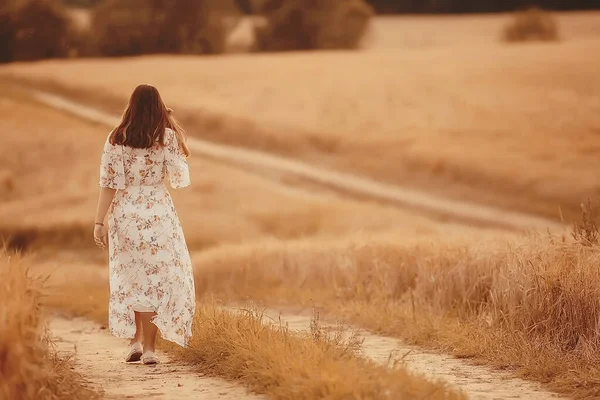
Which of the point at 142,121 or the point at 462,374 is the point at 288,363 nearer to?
the point at 462,374

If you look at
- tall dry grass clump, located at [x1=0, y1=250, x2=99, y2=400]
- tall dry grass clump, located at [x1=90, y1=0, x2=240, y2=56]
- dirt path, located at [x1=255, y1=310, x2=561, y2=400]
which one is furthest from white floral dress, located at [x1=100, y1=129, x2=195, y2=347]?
tall dry grass clump, located at [x1=90, y1=0, x2=240, y2=56]

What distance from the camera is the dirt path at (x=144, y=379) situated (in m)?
7.02

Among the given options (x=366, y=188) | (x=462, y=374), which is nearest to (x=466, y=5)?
(x=366, y=188)

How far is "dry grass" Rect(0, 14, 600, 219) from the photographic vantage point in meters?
27.6

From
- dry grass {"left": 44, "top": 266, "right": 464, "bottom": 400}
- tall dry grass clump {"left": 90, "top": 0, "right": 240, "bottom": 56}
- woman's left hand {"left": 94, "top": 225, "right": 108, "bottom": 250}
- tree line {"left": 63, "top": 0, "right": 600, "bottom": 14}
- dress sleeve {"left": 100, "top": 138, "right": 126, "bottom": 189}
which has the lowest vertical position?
dry grass {"left": 44, "top": 266, "right": 464, "bottom": 400}

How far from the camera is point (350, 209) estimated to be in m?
24.9

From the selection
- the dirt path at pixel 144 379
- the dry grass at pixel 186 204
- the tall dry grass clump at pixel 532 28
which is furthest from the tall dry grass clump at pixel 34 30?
the dirt path at pixel 144 379

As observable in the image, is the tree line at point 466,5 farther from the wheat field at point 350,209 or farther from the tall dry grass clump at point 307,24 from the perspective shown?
the tall dry grass clump at point 307,24

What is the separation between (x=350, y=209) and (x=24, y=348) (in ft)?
62.4

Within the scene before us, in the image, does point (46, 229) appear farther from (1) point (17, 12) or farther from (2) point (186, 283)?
(1) point (17, 12)

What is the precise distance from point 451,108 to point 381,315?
26.3 meters

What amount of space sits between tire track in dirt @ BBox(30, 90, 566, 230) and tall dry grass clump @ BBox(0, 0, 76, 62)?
23.0ft

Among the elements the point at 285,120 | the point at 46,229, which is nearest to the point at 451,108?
the point at 285,120

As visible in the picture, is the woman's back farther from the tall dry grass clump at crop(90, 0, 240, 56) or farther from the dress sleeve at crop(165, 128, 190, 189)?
the tall dry grass clump at crop(90, 0, 240, 56)
